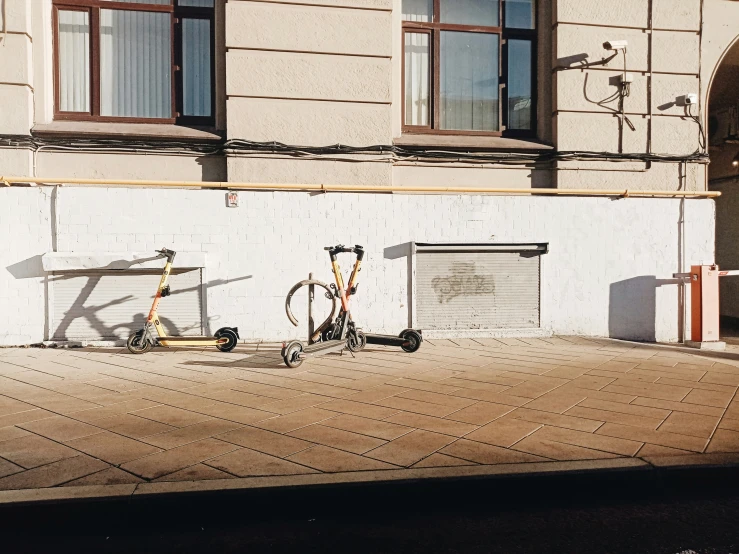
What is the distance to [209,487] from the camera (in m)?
3.29

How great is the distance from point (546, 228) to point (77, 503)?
7.72 metres

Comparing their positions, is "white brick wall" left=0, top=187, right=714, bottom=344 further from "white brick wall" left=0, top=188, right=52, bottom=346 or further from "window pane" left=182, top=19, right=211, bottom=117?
"window pane" left=182, top=19, right=211, bottom=117

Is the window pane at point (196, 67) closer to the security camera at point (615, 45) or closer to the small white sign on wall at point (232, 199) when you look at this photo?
the small white sign on wall at point (232, 199)

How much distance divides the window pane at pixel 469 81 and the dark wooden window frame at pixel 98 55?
12.0ft

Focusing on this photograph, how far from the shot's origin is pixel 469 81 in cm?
983

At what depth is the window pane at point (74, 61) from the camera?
8703 millimetres

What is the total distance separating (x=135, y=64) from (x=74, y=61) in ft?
2.74

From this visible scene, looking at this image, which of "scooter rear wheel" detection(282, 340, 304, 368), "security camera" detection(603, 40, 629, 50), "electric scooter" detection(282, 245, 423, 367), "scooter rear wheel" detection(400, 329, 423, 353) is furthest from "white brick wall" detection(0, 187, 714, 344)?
"security camera" detection(603, 40, 629, 50)

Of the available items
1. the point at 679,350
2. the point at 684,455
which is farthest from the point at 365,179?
the point at 684,455

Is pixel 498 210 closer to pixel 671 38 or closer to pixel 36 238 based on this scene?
pixel 671 38

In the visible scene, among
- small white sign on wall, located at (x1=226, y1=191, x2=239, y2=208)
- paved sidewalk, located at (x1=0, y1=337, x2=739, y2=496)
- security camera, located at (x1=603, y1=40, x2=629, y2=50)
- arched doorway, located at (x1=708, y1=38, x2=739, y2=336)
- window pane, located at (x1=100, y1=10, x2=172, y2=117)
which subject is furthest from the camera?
arched doorway, located at (x1=708, y1=38, x2=739, y2=336)

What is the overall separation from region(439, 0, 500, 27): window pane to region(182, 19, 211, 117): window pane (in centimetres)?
375

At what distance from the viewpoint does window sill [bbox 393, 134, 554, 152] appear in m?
9.20

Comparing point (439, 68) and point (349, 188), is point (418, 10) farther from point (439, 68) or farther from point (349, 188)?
point (349, 188)
